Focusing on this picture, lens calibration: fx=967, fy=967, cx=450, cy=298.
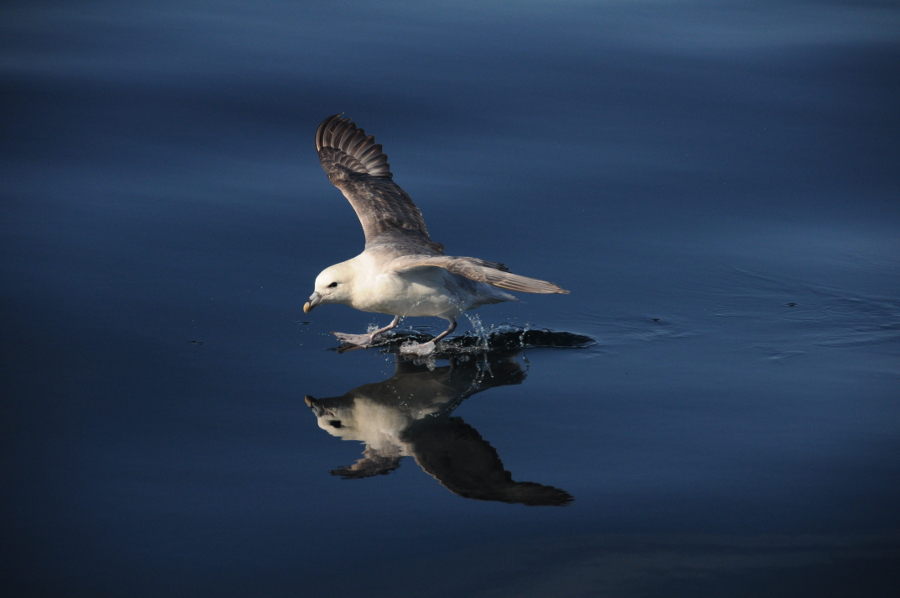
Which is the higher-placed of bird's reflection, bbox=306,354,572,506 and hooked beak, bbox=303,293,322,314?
hooked beak, bbox=303,293,322,314

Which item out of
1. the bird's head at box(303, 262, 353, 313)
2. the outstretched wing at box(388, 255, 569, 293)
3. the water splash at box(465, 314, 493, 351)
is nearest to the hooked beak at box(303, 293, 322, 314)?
the bird's head at box(303, 262, 353, 313)

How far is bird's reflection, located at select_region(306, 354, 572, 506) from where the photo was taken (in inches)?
217

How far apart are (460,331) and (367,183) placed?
7.23ft

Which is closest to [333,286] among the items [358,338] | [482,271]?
[358,338]

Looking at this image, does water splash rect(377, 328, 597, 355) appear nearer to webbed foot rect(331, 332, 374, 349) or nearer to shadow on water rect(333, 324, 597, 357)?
shadow on water rect(333, 324, 597, 357)

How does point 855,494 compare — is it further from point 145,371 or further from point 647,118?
point 647,118

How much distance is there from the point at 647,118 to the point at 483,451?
A: 7612 mm

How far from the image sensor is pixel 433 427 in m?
6.17

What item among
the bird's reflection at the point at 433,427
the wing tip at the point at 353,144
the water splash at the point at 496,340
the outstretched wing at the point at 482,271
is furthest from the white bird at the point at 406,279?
the wing tip at the point at 353,144

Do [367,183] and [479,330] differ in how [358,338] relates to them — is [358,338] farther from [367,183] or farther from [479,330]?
[367,183]

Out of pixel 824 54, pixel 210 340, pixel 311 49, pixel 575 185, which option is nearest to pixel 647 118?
pixel 575 185

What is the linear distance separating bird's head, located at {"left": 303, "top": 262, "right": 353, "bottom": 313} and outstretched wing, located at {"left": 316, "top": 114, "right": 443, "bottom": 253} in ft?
2.97

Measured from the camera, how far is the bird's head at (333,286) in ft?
24.2

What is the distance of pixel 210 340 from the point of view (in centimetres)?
724
